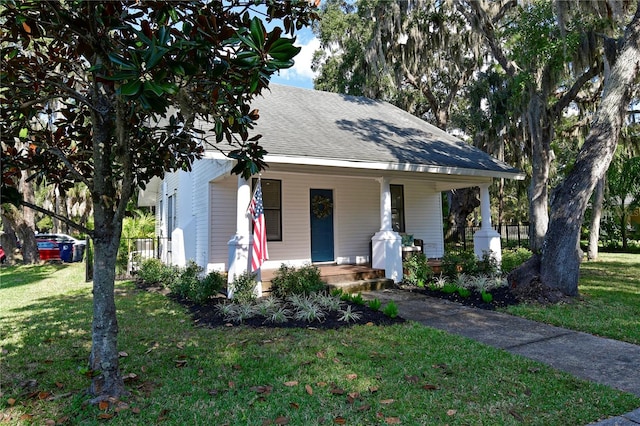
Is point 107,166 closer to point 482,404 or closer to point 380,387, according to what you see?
point 380,387

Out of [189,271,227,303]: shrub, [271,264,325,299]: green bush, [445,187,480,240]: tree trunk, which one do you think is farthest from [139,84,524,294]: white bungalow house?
[445,187,480,240]: tree trunk

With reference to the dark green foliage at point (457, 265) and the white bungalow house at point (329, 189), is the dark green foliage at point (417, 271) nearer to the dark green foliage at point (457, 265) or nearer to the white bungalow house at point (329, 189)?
the white bungalow house at point (329, 189)

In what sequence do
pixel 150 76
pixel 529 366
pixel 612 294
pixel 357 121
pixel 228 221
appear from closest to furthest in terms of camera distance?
pixel 150 76 → pixel 529 366 → pixel 612 294 → pixel 228 221 → pixel 357 121

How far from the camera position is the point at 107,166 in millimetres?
3412

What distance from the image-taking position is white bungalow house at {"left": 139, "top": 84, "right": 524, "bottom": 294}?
835cm

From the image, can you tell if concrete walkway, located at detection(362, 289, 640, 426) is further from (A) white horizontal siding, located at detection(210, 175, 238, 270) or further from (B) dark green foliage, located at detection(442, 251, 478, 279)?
(A) white horizontal siding, located at detection(210, 175, 238, 270)

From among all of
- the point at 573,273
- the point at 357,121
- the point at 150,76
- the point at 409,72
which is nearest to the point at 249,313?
the point at 150,76

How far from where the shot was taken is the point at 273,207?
9.94 meters

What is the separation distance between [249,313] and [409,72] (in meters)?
13.8

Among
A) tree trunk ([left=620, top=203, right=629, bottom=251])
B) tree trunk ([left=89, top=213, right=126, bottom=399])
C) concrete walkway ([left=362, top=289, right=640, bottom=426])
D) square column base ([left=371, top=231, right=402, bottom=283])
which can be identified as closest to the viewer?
tree trunk ([left=89, top=213, right=126, bottom=399])

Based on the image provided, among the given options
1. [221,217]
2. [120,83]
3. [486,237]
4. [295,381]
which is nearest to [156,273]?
[221,217]

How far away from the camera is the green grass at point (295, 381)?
9.84 feet

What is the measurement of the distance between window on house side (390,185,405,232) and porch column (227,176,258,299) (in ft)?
19.3

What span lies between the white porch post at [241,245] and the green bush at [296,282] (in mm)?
727
